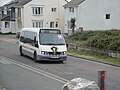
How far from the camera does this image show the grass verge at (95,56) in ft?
79.5

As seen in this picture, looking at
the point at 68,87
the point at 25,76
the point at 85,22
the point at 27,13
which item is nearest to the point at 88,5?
the point at 85,22

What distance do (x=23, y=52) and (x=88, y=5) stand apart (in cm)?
3207

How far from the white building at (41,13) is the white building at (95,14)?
262 inches

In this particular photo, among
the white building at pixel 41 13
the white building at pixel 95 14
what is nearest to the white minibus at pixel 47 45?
the white building at pixel 95 14

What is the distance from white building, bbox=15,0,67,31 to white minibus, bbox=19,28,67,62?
44.3 m

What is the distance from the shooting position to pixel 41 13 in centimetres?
6975

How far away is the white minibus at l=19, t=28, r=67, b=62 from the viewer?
74.2ft

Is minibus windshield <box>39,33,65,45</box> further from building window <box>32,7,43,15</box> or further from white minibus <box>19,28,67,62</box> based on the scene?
building window <box>32,7,43,15</box>

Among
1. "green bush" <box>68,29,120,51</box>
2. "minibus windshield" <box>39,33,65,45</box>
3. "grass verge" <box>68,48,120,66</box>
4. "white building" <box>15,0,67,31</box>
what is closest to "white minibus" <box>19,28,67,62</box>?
"minibus windshield" <box>39,33,65,45</box>

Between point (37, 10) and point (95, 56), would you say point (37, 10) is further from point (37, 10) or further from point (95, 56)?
point (95, 56)

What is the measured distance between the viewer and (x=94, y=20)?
55.6 metres

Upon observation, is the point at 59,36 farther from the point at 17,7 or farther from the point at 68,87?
the point at 17,7

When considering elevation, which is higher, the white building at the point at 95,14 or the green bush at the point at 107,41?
the white building at the point at 95,14

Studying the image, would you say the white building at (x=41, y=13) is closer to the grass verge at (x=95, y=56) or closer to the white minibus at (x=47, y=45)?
the grass verge at (x=95, y=56)
